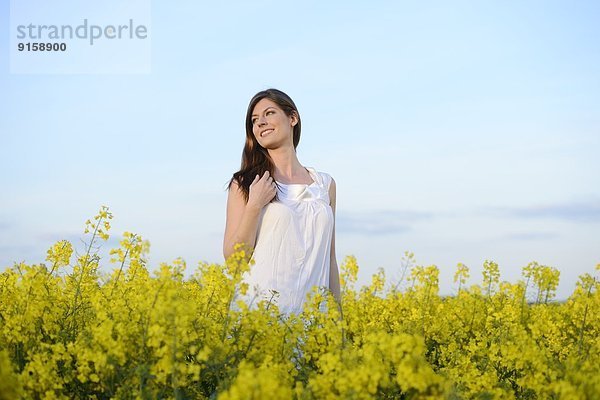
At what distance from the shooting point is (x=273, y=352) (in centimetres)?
338

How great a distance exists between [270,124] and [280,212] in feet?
2.11

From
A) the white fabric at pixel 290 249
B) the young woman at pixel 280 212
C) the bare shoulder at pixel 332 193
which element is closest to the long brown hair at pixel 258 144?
the young woman at pixel 280 212

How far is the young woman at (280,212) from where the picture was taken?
4.51 meters

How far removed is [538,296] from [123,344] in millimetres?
3960

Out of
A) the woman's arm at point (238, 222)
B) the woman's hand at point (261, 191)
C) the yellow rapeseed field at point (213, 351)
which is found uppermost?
the woman's hand at point (261, 191)

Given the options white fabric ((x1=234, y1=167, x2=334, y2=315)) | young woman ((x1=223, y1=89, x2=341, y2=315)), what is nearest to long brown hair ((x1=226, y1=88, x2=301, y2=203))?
young woman ((x1=223, y1=89, x2=341, y2=315))

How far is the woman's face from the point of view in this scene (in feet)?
15.9

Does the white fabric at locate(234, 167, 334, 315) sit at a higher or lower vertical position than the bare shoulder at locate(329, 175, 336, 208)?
lower

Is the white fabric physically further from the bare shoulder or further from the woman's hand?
the bare shoulder

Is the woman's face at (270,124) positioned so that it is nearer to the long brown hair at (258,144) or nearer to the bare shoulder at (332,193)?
the long brown hair at (258,144)

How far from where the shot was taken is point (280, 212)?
180 inches

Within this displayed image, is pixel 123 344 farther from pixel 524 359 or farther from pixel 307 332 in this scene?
pixel 524 359

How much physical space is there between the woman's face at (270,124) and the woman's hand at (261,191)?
394 millimetres

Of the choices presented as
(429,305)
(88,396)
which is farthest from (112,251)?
(429,305)
